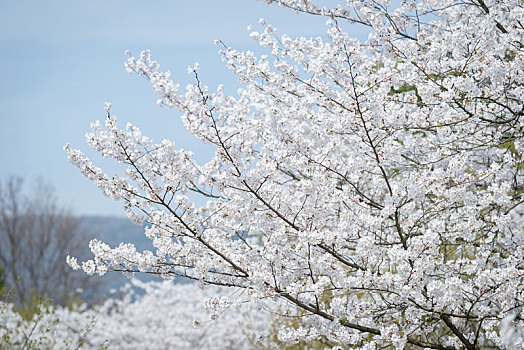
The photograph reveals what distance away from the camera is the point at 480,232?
3738mm

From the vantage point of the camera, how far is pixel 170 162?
2762 millimetres

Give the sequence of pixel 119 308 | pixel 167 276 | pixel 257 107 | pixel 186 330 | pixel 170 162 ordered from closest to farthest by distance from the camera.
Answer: pixel 170 162 → pixel 167 276 → pixel 257 107 → pixel 186 330 → pixel 119 308

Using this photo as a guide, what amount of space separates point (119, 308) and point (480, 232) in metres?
14.0

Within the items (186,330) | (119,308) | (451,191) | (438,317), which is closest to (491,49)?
(451,191)

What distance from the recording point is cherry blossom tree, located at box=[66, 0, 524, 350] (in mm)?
2684

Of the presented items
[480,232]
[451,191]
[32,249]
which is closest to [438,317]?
[451,191]

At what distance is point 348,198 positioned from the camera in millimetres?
3047

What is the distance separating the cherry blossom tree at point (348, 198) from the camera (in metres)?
2.68

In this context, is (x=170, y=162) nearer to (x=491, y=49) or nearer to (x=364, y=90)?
(x=364, y=90)

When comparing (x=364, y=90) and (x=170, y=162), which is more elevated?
(x=364, y=90)

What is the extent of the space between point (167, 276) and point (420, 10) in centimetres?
293

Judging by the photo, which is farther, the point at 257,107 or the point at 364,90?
the point at 257,107

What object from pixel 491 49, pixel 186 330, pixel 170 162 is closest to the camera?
pixel 170 162

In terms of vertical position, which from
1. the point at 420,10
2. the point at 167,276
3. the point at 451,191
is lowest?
the point at 167,276
